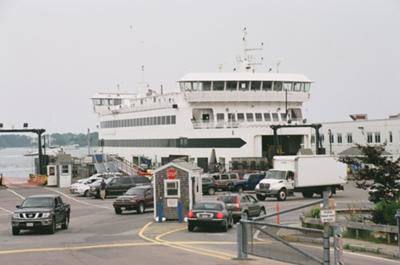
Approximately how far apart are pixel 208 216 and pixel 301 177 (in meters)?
19.6

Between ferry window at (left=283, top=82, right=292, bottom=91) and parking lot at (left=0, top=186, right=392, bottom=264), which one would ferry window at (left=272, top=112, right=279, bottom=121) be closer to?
ferry window at (left=283, top=82, right=292, bottom=91)

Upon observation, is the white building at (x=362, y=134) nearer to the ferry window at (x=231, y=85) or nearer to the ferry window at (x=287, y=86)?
the ferry window at (x=287, y=86)

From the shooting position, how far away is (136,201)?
113 ft

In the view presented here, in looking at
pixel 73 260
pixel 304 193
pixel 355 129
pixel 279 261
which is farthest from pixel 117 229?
pixel 355 129

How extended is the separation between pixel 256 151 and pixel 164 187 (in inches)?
1404

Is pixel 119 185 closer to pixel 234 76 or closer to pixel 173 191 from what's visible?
pixel 173 191

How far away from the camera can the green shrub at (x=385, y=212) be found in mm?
21281

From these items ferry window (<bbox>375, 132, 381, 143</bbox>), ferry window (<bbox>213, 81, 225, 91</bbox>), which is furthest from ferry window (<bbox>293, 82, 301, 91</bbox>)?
ferry window (<bbox>375, 132, 381, 143</bbox>)

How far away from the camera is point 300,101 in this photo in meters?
70.5

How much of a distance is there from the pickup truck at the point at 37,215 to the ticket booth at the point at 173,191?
5.58 m

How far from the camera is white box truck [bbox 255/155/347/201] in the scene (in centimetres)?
4319

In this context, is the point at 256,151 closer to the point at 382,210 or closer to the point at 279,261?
the point at 382,210

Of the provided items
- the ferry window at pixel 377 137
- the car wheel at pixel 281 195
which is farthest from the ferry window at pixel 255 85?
the car wheel at pixel 281 195

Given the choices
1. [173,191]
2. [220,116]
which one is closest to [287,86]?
[220,116]
